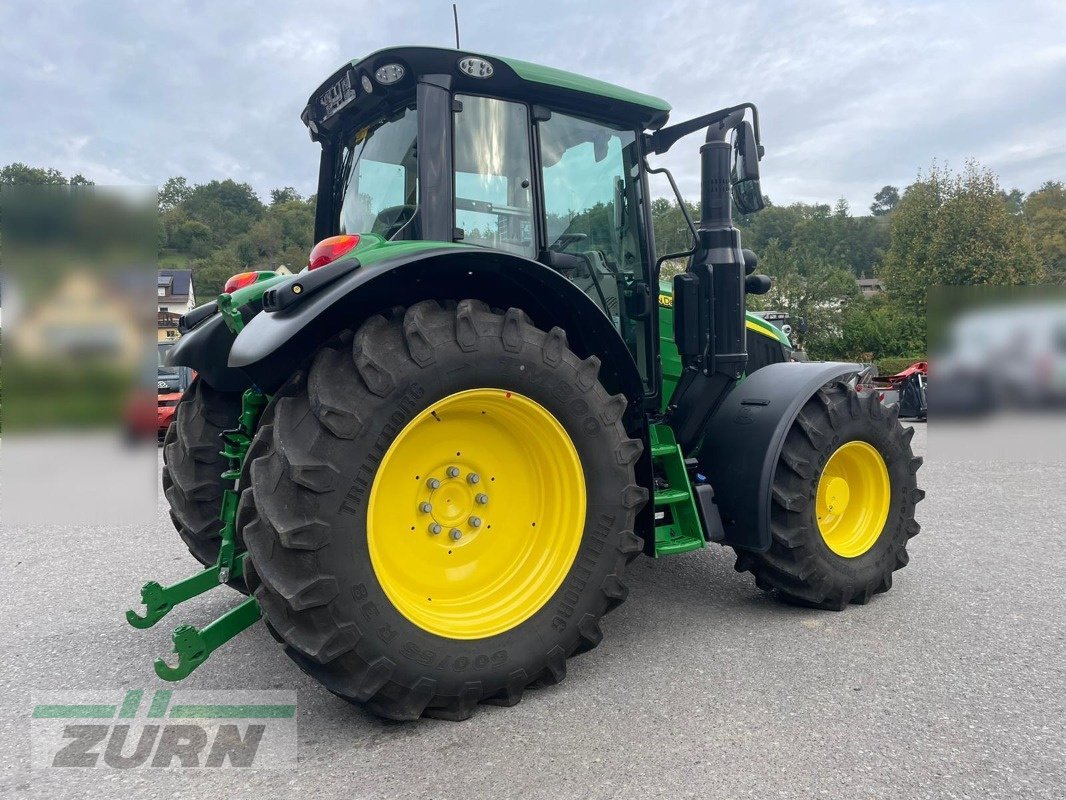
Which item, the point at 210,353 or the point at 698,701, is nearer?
the point at 698,701

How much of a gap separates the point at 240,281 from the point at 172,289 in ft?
2.04

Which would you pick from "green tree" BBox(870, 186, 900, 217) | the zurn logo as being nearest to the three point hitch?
the zurn logo

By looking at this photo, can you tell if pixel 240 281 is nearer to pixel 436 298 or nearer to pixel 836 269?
pixel 436 298

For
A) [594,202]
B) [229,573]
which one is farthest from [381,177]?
[229,573]

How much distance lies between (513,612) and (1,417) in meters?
1.88

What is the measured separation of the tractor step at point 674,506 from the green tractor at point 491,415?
0.05 feet

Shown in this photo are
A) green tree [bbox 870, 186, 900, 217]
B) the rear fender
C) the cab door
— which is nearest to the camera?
the rear fender

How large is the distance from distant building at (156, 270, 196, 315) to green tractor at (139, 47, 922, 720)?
182mm

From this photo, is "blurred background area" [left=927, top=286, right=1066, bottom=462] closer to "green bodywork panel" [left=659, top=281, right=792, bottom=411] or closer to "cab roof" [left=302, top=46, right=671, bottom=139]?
"green bodywork panel" [left=659, top=281, right=792, bottom=411]

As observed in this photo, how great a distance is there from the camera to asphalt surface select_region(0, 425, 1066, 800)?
82.9 inches

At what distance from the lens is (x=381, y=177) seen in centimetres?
328

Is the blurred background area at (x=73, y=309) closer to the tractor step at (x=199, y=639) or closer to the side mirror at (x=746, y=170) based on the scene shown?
the tractor step at (x=199, y=639)

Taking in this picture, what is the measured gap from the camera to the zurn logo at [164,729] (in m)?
2.26

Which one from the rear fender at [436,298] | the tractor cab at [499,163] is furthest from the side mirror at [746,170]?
the rear fender at [436,298]
